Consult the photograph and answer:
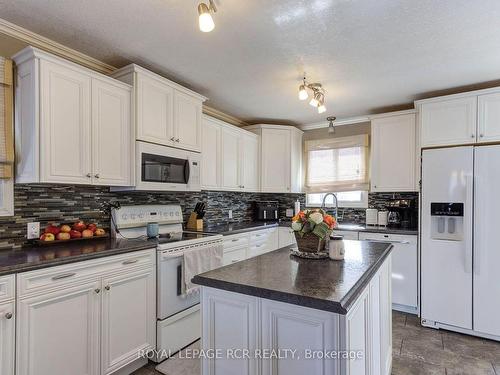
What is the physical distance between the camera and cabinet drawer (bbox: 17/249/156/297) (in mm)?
1587

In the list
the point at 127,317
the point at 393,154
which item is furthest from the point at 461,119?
the point at 127,317

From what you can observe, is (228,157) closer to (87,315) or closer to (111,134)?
(111,134)

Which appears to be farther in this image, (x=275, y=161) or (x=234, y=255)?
(x=275, y=161)

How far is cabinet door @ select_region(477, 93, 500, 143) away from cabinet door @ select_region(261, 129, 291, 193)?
7.40 feet

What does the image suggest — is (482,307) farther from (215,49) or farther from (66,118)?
(66,118)

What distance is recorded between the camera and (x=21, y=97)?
1.99 metres

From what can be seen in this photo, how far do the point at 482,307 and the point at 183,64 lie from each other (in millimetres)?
3544

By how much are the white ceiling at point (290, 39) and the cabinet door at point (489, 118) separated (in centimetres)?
20

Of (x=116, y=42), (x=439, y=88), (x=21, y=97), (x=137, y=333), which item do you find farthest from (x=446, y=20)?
(x=137, y=333)

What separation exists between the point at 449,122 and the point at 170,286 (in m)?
3.19

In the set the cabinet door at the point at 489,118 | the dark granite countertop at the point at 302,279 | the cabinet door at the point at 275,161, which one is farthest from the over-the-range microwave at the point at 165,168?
the cabinet door at the point at 489,118

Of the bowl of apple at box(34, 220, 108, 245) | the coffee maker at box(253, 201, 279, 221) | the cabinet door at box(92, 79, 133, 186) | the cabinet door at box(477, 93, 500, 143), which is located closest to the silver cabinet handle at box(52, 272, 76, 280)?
the bowl of apple at box(34, 220, 108, 245)

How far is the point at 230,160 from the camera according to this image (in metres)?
3.80

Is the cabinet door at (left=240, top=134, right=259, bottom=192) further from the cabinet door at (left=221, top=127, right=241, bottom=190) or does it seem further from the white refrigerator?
the white refrigerator
